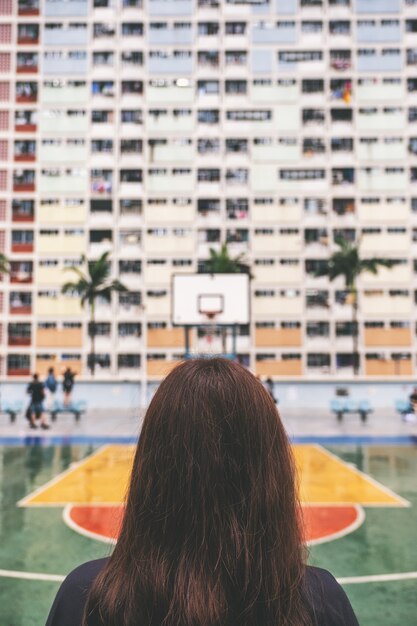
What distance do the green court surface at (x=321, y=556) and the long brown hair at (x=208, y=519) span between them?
3.87 metres

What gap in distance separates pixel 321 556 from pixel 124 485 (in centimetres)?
356

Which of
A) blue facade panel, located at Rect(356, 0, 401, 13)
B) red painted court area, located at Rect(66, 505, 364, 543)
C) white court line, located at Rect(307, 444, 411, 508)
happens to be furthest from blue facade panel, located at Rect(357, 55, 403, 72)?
red painted court area, located at Rect(66, 505, 364, 543)

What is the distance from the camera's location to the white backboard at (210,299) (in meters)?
19.8

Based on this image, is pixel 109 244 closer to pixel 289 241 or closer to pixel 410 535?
pixel 289 241

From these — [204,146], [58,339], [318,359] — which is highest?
[204,146]

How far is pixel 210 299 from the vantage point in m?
20.1

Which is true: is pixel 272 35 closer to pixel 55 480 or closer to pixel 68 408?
pixel 68 408

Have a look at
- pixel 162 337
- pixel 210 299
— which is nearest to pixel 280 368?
pixel 162 337

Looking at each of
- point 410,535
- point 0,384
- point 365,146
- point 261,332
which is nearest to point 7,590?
point 410,535

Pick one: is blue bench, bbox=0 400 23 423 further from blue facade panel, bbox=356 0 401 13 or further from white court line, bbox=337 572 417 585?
blue facade panel, bbox=356 0 401 13

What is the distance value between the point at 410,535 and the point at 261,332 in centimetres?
3158

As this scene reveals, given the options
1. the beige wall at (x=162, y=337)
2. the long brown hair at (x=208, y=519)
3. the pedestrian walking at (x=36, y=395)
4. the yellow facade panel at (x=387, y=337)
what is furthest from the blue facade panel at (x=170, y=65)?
the long brown hair at (x=208, y=519)

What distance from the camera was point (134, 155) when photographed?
39562mm

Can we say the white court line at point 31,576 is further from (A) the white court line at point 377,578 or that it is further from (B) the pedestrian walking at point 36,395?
(B) the pedestrian walking at point 36,395
